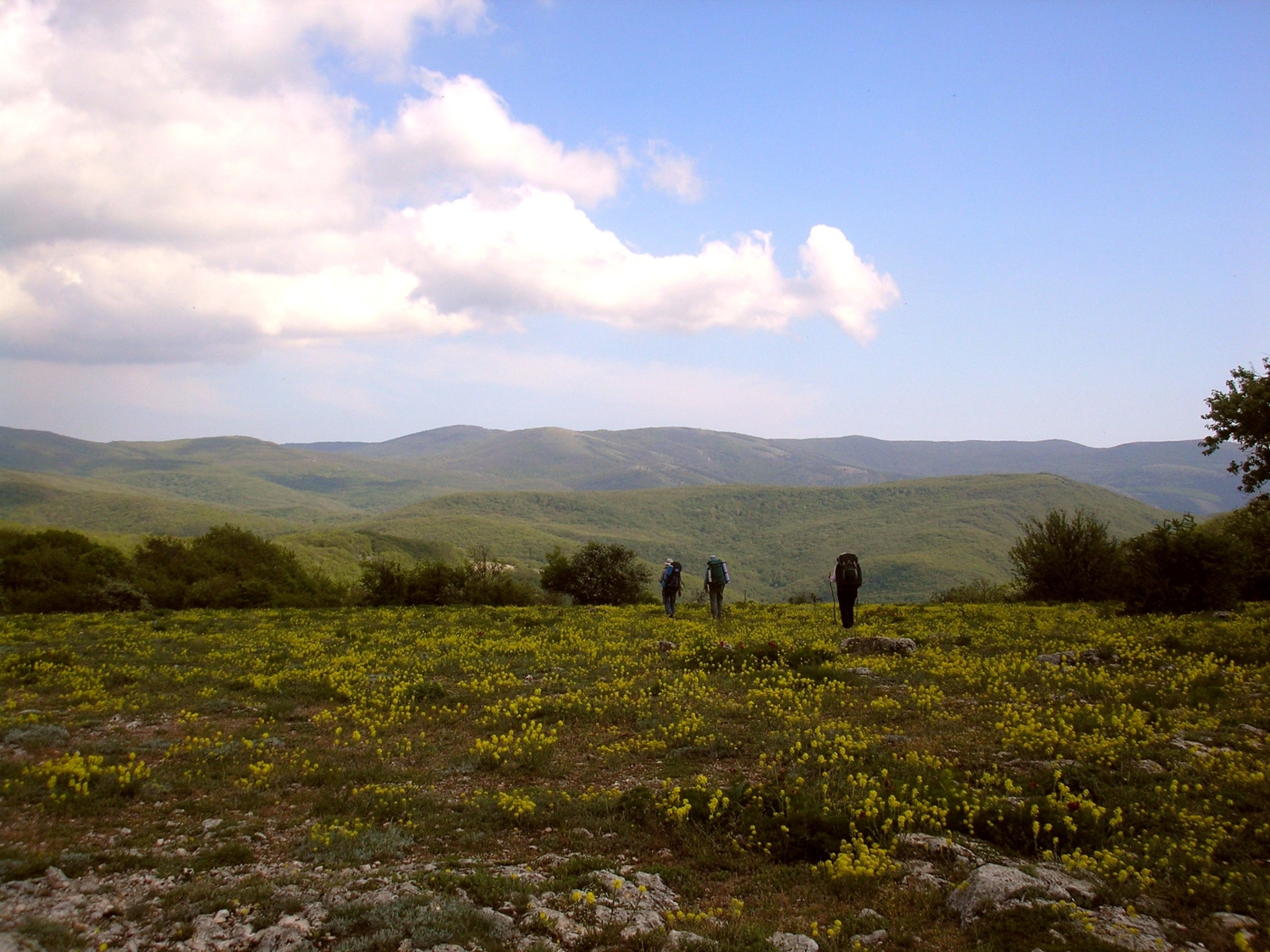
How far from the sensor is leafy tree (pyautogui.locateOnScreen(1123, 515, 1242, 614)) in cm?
2408

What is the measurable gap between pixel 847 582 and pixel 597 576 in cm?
2932

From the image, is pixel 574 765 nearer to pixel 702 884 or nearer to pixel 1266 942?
pixel 702 884

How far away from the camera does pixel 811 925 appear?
20.3 ft

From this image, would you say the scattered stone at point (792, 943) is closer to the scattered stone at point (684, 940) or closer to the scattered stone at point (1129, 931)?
the scattered stone at point (684, 940)

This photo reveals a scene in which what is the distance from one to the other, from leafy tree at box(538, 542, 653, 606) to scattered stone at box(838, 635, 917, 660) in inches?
1251

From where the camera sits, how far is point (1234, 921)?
5816 mm

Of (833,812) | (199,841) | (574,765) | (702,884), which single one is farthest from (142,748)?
(833,812)

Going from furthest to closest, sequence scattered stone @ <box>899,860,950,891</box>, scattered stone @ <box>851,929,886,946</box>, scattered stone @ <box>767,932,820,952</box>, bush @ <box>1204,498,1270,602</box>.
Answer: bush @ <box>1204,498,1270,602</box> < scattered stone @ <box>899,860,950,891</box> < scattered stone @ <box>851,929,886,946</box> < scattered stone @ <box>767,932,820,952</box>

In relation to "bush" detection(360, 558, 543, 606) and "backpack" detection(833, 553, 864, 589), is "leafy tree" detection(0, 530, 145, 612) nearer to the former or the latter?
"bush" detection(360, 558, 543, 606)

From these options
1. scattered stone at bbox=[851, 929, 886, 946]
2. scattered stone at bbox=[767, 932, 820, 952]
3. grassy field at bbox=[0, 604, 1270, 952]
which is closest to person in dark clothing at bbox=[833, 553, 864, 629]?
grassy field at bbox=[0, 604, 1270, 952]

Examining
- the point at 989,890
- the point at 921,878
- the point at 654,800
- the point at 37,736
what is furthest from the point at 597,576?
the point at 989,890

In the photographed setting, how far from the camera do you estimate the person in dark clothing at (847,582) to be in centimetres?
2408

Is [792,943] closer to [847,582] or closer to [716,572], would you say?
[847,582]

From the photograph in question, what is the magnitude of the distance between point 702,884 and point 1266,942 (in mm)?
4507
